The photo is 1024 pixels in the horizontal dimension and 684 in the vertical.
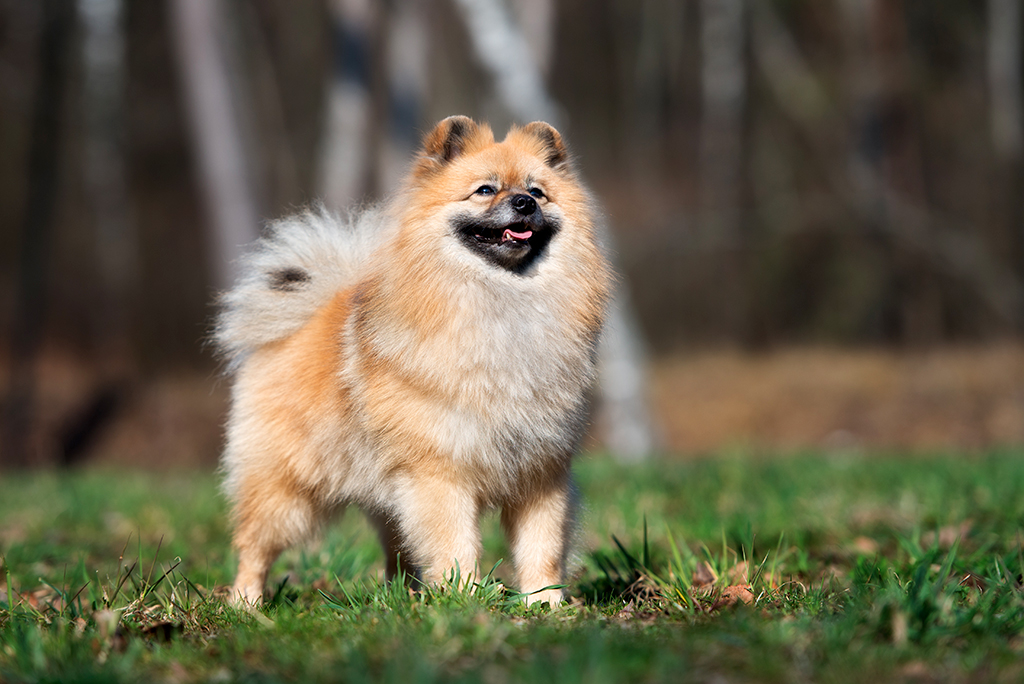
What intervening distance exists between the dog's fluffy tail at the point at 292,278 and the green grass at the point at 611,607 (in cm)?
110

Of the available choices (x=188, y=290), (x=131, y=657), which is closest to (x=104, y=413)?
(x=188, y=290)

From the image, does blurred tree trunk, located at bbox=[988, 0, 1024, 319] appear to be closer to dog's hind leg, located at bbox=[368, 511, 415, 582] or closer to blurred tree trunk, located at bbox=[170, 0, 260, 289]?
blurred tree trunk, located at bbox=[170, 0, 260, 289]

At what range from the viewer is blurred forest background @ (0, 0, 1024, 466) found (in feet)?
36.5

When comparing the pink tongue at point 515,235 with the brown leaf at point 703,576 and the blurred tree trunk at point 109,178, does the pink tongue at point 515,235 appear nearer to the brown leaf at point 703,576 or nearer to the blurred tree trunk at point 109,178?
the brown leaf at point 703,576

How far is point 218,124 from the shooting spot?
1005cm

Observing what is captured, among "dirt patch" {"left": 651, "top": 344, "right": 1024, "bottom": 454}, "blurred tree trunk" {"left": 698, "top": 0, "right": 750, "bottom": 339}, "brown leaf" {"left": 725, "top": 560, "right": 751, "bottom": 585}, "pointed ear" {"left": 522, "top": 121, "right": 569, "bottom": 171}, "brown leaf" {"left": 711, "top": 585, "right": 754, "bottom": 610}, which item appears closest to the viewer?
"brown leaf" {"left": 711, "top": 585, "right": 754, "bottom": 610}

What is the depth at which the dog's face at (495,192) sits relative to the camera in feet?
10.6

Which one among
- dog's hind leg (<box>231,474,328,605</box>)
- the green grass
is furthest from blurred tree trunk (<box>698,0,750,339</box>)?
dog's hind leg (<box>231,474,328,605</box>)

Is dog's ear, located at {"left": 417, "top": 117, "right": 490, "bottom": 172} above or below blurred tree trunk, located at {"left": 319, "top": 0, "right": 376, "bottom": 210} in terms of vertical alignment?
below

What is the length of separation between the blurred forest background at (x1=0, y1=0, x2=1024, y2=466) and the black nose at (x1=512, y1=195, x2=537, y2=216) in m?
5.72

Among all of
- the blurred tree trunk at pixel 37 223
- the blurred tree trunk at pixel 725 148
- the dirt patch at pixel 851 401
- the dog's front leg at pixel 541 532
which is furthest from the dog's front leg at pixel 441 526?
the blurred tree trunk at pixel 725 148

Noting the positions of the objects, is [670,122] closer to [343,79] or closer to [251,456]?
[343,79]

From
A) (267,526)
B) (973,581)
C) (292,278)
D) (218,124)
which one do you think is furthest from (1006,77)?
(267,526)

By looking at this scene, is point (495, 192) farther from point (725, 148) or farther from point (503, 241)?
point (725, 148)
